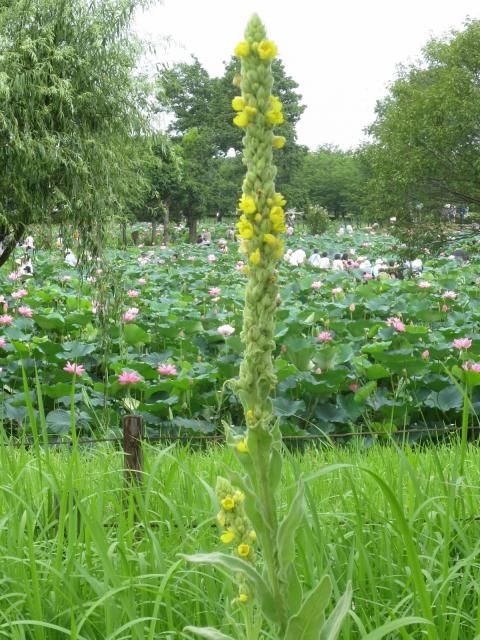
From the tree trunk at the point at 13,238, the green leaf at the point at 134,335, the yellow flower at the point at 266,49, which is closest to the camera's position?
the yellow flower at the point at 266,49

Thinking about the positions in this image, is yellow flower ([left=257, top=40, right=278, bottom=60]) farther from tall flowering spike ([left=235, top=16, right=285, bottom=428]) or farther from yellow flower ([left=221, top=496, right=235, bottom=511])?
yellow flower ([left=221, top=496, right=235, bottom=511])

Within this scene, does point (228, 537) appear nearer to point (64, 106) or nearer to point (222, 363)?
point (222, 363)

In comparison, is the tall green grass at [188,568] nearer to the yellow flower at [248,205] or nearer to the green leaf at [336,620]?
the green leaf at [336,620]

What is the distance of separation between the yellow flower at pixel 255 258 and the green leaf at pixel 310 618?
443 millimetres

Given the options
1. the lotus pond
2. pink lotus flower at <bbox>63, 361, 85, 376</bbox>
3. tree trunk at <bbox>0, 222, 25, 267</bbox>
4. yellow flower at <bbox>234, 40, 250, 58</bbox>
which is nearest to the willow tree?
tree trunk at <bbox>0, 222, 25, 267</bbox>

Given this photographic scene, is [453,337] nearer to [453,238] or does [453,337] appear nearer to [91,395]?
[91,395]

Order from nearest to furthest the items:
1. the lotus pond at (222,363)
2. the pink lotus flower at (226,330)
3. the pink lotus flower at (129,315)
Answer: the lotus pond at (222,363) → the pink lotus flower at (226,330) → the pink lotus flower at (129,315)

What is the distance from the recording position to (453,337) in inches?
293

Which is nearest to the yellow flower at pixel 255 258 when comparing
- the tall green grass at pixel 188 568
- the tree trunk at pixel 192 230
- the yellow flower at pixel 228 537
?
the yellow flower at pixel 228 537

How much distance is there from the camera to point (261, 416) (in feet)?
3.48

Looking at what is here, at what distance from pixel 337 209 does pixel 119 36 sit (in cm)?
5137

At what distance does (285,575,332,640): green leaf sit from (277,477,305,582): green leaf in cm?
5

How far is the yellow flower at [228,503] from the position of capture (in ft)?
3.69

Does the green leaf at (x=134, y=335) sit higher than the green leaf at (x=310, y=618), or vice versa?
Result: the green leaf at (x=134, y=335)
